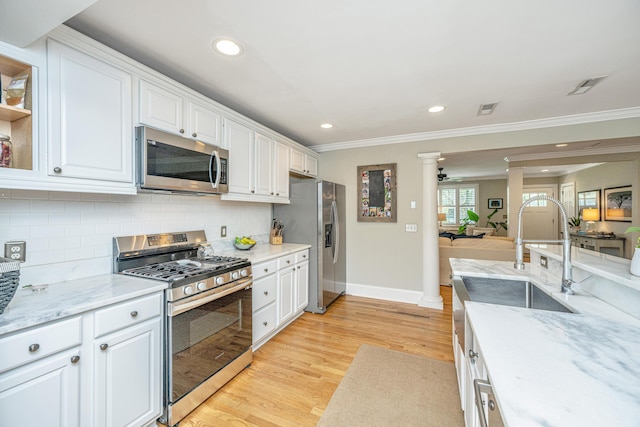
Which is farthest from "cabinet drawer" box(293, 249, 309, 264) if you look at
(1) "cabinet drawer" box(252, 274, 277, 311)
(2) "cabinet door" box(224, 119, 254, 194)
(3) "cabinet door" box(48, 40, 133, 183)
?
(3) "cabinet door" box(48, 40, 133, 183)

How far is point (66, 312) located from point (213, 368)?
1.04 m

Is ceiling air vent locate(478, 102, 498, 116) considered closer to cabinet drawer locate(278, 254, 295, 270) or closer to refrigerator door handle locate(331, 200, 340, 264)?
refrigerator door handle locate(331, 200, 340, 264)

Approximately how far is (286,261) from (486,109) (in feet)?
8.58

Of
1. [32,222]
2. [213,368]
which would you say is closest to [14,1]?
[32,222]

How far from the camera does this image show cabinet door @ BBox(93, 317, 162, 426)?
137 cm

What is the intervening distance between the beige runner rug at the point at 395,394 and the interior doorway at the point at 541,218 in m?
7.90

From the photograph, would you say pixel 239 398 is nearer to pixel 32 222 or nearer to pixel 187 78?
pixel 32 222

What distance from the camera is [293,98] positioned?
103 inches

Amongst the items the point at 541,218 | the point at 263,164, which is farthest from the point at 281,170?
the point at 541,218

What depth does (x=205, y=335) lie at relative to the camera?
6.19 feet

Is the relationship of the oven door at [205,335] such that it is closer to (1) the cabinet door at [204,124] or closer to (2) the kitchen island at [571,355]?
(1) the cabinet door at [204,124]

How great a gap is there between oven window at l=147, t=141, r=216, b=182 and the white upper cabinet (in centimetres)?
14

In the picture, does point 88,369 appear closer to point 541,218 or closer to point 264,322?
point 264,322

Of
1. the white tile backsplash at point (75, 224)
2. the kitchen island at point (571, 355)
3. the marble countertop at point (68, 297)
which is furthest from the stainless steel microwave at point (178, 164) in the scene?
the kitchen island at point (571, 355)
